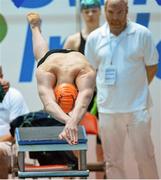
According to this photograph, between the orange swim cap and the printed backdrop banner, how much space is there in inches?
53.7

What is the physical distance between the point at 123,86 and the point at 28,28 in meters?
0.74

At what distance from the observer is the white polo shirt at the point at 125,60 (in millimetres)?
2836

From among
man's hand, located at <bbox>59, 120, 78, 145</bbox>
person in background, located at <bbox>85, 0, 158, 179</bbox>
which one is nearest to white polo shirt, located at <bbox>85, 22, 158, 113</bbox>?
person in background, located at <bbox>85, 0, 158, 179</bbox>

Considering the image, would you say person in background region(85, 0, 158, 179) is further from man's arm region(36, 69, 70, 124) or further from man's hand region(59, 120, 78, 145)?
man's hand region(59, 120, 78, 145)

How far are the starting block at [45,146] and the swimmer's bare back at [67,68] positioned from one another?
0.33 metres

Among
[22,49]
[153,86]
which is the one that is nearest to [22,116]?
[22,49]

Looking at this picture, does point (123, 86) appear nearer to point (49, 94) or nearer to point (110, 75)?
point (110, 75)

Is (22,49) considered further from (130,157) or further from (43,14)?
(130,157)

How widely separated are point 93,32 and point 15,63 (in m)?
0.69

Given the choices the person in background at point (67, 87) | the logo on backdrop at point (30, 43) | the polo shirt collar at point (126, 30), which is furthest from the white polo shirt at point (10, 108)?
the person in background at point (67, 87)

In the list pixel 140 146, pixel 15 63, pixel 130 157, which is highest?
pixel 15 63

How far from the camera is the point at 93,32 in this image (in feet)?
9.35

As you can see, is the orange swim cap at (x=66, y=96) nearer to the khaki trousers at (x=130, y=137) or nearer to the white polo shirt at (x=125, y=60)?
the white polo shirt at (x=125, y=60)

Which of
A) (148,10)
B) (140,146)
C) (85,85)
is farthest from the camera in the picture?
(148,10)
